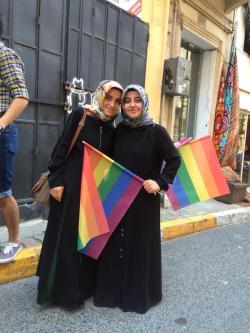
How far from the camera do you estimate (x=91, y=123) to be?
2834 mm

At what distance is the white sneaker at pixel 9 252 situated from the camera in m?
3.38

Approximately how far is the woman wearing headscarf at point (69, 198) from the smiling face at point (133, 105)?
0.07 m

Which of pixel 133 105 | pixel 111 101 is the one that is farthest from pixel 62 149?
pixel 133 105

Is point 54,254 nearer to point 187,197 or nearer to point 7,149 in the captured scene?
point 7,149

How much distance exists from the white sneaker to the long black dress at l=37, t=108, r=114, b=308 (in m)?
0.60

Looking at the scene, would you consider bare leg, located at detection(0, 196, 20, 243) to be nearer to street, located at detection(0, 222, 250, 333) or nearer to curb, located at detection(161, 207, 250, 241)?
street, located at detection(0, 222, 250, 333)

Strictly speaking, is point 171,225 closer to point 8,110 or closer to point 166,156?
point 166,156

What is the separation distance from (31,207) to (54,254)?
1.99 meters

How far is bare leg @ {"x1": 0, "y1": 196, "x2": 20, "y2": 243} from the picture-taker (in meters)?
3.32

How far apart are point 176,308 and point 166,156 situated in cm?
127

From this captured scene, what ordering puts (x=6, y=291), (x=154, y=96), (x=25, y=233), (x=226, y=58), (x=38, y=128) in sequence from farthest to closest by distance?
(x=226, y=58) < (x=154, y=96) < (x=38, y=128) < (x=25, y=233) < (x=6, y=291)

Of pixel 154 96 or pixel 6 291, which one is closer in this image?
pixel 6 291

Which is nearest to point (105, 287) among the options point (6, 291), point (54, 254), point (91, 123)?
point (54, 254)

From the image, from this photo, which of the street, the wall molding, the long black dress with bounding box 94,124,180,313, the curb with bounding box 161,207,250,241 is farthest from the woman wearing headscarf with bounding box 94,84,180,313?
the wall molding
